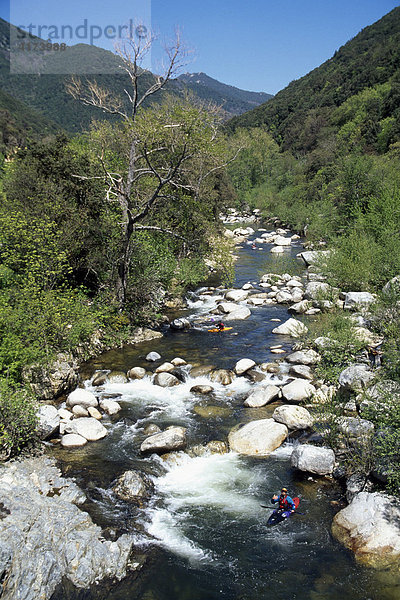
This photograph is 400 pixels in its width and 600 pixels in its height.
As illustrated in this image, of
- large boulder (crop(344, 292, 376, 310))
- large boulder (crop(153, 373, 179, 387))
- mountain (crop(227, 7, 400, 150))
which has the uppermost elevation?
mountain (crop(227, 7, 400, 150))

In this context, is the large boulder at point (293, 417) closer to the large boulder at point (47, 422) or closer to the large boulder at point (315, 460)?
the large boulder at point (315, 460)

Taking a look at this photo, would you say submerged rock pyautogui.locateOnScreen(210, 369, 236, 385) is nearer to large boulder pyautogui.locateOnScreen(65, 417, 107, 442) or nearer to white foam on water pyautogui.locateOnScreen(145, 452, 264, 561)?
white foam on water pyautogui.locateOnScreen(145, 452, 264, 561)

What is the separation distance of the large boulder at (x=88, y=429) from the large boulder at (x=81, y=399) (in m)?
1.00

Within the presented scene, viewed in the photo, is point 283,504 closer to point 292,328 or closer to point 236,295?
point 292,328

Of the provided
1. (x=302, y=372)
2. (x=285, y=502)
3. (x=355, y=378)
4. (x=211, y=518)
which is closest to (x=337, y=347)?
(x=302, y=372)

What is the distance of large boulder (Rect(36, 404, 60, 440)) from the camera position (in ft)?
32.3

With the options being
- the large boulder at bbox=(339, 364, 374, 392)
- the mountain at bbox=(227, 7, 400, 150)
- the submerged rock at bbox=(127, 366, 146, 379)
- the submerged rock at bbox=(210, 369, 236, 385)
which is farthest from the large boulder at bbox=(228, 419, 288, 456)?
the mountain at bbox=(227, 7, 400, 150)

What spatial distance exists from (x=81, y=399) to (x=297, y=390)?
6156 mm

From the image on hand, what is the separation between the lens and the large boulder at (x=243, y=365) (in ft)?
45.1

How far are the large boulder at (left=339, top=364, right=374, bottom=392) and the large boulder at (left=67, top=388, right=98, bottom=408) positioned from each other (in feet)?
23.1

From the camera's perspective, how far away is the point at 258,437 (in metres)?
9.98

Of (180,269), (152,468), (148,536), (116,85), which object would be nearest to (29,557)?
(148,536)

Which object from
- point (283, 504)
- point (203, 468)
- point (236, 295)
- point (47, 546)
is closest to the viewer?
point (47, 546)

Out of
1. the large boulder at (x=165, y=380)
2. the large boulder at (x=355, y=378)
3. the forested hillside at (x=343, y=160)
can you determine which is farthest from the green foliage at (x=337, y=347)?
the forested hillside at (x=343, y=160)
